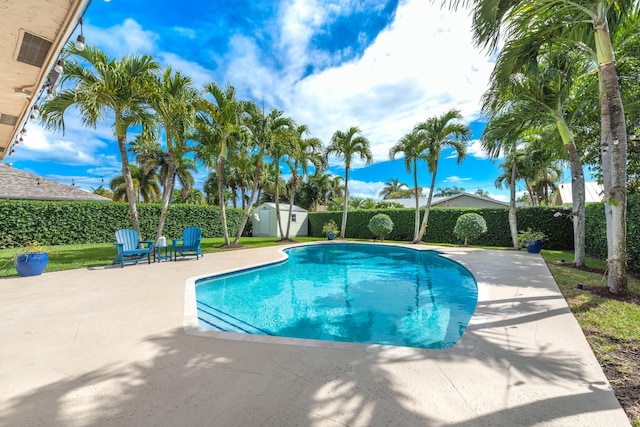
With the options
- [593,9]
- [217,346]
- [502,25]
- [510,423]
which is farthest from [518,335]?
[593,9]

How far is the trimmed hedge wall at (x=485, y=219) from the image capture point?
13242 mm

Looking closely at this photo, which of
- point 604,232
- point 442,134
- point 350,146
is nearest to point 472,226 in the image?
point 604,232

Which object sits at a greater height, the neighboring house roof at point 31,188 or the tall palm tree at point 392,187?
the tall palm tree at point 392,187

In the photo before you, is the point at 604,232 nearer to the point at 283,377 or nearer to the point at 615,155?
the point at 615,155

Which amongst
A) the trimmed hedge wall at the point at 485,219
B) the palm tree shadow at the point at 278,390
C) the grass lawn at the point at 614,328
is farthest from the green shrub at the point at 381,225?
the palm tree shadow at the point at 278,390

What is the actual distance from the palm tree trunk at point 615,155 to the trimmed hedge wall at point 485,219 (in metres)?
10.7

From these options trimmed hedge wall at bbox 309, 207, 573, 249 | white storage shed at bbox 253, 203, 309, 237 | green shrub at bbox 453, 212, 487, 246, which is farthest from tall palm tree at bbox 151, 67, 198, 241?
trimmed hedge wall at bbox 309, 207, 573, 249

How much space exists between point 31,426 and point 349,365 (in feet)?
7.79

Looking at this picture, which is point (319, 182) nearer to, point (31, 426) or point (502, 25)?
point (502, 25)

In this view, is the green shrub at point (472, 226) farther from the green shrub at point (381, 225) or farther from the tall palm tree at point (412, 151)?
the green shrub at point (381, 225)

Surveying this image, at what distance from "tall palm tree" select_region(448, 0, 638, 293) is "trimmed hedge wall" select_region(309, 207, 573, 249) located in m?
10.5

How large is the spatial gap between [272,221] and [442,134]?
598 inches

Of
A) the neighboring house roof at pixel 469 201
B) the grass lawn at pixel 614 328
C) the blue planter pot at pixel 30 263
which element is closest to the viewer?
the grass lawn at pixel 614 328

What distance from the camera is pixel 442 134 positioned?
14609mm
